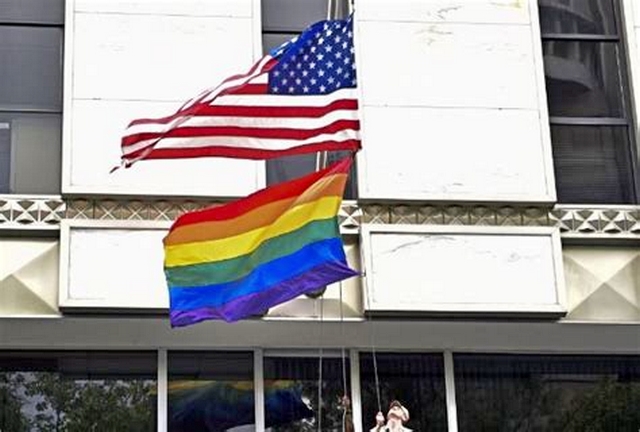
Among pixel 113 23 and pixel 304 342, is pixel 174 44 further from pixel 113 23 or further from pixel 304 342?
pixel 304 342

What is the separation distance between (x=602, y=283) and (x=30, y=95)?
6116mm

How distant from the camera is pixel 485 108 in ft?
44.7

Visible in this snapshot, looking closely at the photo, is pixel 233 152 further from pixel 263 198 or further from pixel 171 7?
pixel 171 7

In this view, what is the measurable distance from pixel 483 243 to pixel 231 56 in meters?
3.16

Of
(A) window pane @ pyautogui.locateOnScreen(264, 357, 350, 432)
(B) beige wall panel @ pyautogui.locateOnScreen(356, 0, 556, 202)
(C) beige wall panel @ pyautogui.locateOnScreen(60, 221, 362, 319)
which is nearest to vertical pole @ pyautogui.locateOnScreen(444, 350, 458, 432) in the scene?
(A) window pane @ pyautogui.locateOnScreen(264, 357, 350, 432)

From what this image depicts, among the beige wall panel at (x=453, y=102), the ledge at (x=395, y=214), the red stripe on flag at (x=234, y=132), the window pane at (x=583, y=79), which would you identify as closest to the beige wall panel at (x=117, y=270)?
the ledge at (x=395, y=214)

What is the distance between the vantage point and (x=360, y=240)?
42.7 ft

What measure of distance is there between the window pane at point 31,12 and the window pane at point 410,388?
476 centimetres

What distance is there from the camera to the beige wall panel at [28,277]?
41.2 ft

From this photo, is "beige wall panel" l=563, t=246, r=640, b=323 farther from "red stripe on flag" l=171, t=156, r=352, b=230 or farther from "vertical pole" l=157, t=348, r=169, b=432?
"vertical pole" l=157, t=348, r=169, b=432

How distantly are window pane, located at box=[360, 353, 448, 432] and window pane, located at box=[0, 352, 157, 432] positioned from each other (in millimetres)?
2134

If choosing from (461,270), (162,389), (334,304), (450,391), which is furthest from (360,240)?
(162,389)

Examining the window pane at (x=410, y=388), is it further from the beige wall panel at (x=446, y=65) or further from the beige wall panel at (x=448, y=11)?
the beige wall panel at (x=448, y=11)

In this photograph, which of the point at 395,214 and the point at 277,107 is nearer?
the point at 277,107
